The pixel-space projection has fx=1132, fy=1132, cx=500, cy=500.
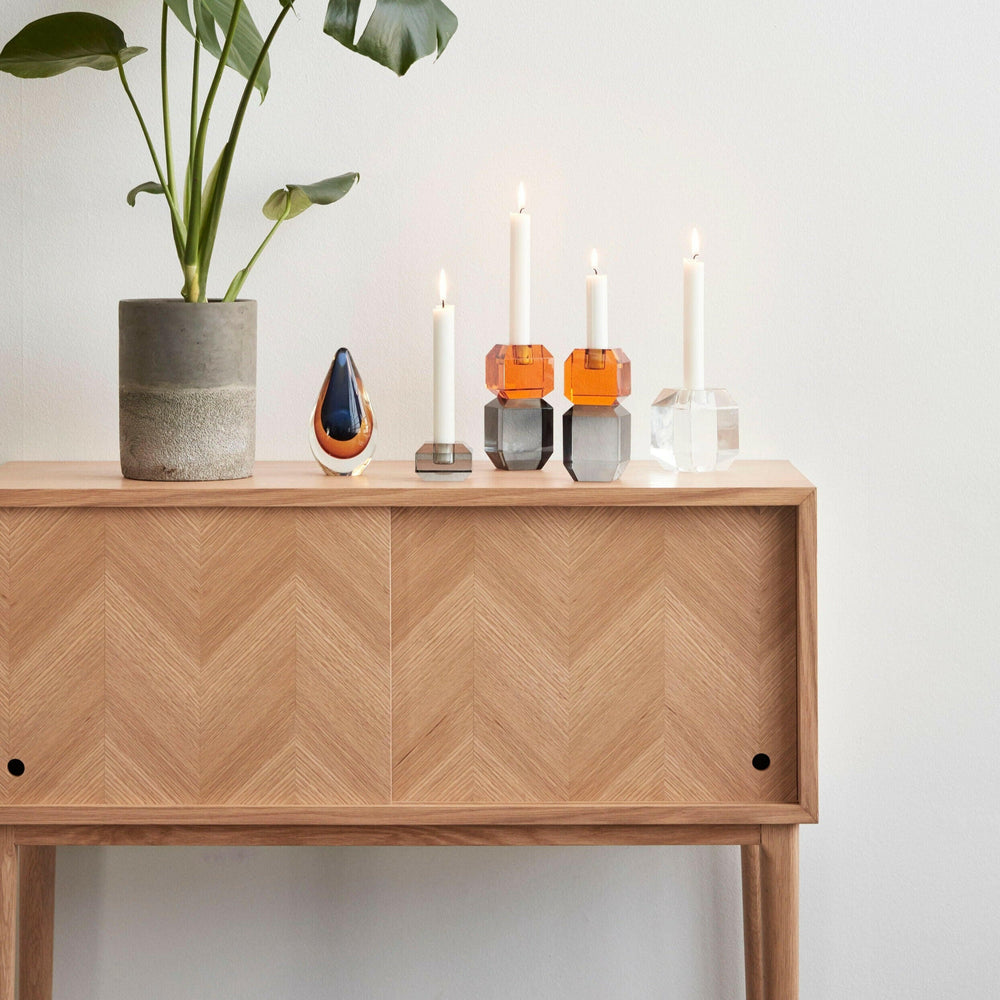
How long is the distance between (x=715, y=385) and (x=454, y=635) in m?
0.43

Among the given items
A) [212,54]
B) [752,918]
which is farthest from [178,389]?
[752,918]

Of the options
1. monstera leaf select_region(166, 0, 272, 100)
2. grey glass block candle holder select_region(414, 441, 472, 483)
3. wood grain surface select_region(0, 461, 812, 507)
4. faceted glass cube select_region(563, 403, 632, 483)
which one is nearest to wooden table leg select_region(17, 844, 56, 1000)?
wood grain surface select_region(0, 461, 812, 507)

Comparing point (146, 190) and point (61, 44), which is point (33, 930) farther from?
point (61, 44)

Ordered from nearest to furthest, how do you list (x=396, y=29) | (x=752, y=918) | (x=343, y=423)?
(x=396, y=29), (x=343, y=423), (x=752, y=918)

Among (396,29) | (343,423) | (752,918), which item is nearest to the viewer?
(396,29)

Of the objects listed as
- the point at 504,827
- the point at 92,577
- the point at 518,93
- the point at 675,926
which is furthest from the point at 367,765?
the point at 518,93

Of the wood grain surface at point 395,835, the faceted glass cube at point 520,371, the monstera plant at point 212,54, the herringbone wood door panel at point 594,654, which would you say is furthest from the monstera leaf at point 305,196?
the wood grain surface at point 395,835

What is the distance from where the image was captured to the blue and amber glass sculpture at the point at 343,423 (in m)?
1.03

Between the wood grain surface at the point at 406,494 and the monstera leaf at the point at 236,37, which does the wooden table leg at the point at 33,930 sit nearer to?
the wood grain surface at the point at 406,494

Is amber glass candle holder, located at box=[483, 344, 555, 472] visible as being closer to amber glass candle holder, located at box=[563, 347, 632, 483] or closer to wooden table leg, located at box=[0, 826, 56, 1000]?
amber glass candle holder, located at box=[563, 347, 632, 483]

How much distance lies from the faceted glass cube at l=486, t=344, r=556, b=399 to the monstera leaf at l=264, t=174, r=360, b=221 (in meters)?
0.22

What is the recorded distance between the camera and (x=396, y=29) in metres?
0.93

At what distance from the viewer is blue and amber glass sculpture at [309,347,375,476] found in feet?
3.39

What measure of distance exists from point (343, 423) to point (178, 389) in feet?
0.48
